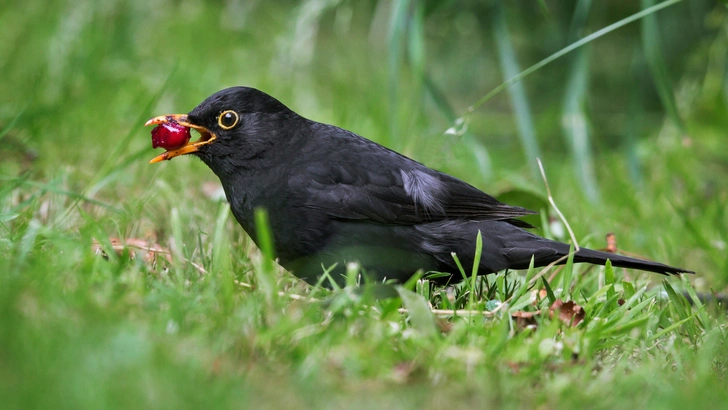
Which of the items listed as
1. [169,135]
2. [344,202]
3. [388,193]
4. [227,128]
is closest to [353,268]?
[344,202]

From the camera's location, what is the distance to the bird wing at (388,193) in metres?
3.02

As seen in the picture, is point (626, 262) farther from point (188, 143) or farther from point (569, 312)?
point (188, 143)

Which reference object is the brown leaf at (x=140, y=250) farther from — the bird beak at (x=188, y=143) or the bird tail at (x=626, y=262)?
the bird tail at (x=626, y=262)

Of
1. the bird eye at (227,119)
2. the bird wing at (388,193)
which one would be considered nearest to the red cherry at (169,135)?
the bird eye at (227,119)

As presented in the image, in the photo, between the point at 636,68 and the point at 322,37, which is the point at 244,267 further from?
the point at 322,37

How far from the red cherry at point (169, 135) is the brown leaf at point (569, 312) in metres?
1.57

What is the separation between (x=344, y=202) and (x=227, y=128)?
578 millimetres

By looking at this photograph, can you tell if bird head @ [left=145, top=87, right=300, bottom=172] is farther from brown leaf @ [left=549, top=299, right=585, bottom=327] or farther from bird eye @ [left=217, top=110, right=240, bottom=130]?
brown leaf @ [left=549, top=299, right=585, bottom=327]

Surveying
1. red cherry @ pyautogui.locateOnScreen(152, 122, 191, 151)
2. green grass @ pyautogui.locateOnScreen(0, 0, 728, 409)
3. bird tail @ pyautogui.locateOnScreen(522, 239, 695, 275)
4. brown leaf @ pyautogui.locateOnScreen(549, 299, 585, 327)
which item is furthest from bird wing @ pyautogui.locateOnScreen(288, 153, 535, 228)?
brown leaf @ pyautogui.locateOnScreen(549, 299, 585, 327)

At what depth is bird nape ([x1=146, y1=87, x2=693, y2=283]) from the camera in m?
2.98

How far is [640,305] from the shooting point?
106 inches

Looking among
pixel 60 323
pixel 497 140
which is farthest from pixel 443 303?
pixel 497 140

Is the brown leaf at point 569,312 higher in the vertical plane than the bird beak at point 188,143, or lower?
lower

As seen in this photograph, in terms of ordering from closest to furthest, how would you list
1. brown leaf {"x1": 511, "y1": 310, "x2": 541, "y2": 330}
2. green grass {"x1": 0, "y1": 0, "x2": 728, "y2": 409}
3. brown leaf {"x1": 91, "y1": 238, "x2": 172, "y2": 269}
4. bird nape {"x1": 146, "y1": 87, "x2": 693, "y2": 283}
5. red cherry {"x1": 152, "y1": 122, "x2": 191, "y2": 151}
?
1. green grass {"x1": 0, "y1": 0, "x2": 728, "y2": 409}
2. brown leaf {"x1": 511, "y1": 310, "x2": 541, "y2": 330}
3. brown leaf {"x1": 91, "y1": 238, "x2": 172, "y2": 269}
4. bird nape {"x1": 146, "y1": 87, "x2": 693, "y2": 283}
5. red cherry {"x1": 152, "y1": 122, "x2": 191, "y2": 151}
